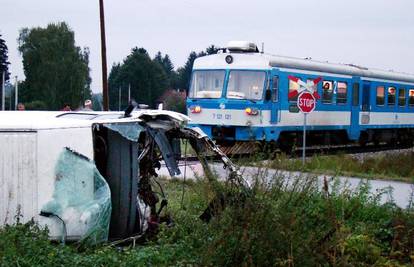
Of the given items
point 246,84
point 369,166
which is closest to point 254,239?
point 369,166

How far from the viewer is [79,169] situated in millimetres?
7309

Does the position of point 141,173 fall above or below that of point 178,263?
above

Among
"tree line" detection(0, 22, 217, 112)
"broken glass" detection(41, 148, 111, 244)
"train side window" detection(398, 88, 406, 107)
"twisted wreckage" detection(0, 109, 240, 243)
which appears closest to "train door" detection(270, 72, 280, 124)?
"train side window" detection(398, 88, 406, 107)

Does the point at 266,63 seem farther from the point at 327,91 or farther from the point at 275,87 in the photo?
the point at 327,91

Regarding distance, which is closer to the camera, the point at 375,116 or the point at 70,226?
the point at 70,226

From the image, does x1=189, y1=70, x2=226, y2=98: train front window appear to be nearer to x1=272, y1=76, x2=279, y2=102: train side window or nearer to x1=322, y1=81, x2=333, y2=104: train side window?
x1=272, y1=76, x2=279, y2=102: train side window

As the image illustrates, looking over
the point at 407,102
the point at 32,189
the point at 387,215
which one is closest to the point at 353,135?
the point at 407,102

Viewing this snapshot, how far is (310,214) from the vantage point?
770 centimetres

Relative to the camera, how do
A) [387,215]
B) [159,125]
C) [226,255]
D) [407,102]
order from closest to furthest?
[226,255], [159,125], [387,215], [407,102]

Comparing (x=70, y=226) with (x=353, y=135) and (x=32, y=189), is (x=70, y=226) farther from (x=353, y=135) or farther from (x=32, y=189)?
(x=353, y=135)

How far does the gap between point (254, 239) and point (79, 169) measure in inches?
85.9

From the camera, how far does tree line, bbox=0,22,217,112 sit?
257 ft

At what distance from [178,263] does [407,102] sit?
88.2 feet

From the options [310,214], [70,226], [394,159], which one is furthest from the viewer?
[394,159]
